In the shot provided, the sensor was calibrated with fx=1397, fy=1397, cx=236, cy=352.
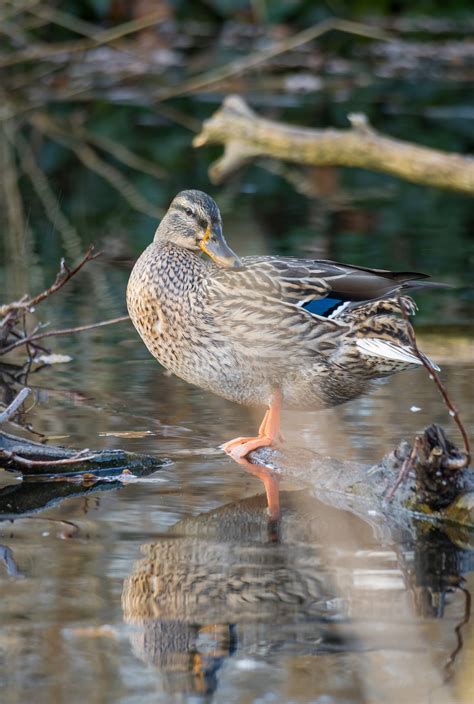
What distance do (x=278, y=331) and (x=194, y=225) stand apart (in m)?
0.76

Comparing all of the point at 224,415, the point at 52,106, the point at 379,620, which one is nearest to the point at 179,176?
the point at 52,106

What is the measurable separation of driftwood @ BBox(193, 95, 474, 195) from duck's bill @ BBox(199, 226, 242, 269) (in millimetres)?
4315

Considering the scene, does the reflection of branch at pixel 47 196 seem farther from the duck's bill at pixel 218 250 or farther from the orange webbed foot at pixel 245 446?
the orange webbed foot at pixel 245 446

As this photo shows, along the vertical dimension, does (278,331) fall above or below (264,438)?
above

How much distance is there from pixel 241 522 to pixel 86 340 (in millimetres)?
2948

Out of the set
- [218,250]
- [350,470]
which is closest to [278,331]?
[218,250]

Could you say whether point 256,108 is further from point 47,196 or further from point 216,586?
point 216,586

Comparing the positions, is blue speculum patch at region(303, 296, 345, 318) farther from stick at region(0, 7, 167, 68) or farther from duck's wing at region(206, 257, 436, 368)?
stick at region(0, 7, 167, 68)

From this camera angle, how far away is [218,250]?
207 inches

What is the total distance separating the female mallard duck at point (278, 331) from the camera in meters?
4.85

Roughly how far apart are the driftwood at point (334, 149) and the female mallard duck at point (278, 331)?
4.71 meters

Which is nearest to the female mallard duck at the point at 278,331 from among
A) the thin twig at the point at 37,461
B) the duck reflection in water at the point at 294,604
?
the thin twig at the point at 37,461

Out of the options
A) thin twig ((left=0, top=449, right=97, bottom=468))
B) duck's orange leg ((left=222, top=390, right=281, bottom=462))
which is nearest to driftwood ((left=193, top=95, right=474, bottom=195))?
duck's orange leg ((left=222, top=390, right=281, bottom=462))

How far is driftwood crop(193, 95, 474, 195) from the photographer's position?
963 cm
